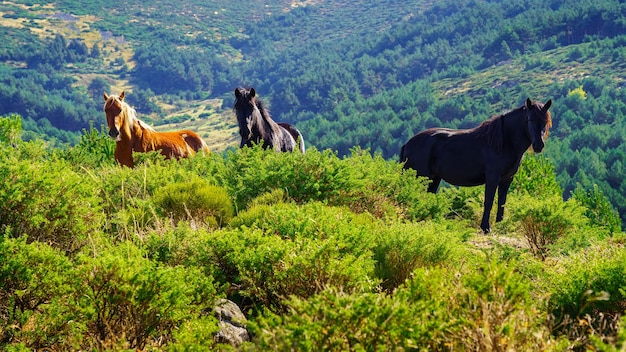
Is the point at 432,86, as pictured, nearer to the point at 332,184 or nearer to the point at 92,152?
the point at 92,152

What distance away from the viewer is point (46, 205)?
5945mm

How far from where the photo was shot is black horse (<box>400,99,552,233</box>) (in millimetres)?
10891

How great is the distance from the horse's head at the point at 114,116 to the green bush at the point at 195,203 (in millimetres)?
3072

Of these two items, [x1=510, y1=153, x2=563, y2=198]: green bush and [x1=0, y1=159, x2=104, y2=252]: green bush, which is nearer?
[x1=0, y1=159, x2=104, y2=252]: green bush

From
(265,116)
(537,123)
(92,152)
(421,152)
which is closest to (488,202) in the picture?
(537,123)

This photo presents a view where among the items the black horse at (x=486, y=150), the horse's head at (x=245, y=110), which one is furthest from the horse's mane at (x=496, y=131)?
the horse's head at (x=245, y=110)

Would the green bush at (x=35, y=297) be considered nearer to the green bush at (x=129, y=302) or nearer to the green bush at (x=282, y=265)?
the green bush at (x=129, y=302)

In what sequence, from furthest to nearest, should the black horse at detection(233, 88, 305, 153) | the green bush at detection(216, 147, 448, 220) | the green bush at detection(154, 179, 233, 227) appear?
the black horse at detection(233, 88, 305, 153) → the green bush at detection(216, 147, 448, 220) → the green bush at detection(154, 179, 233, 227)

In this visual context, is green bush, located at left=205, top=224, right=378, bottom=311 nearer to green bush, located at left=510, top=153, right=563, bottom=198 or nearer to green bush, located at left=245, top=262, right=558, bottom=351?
green bush, located at left=245, top=262, right=558, bottom=351

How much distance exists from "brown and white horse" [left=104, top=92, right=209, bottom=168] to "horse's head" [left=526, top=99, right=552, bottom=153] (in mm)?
5384

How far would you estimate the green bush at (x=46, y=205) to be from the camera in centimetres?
574

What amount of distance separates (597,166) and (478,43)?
108962 mm

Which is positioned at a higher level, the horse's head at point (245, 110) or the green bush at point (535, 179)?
the horse's head at point (245, 110)

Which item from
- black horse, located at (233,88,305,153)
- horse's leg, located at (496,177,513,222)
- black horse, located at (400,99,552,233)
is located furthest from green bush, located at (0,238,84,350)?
horse's leg, located at (496,177,513,222)
